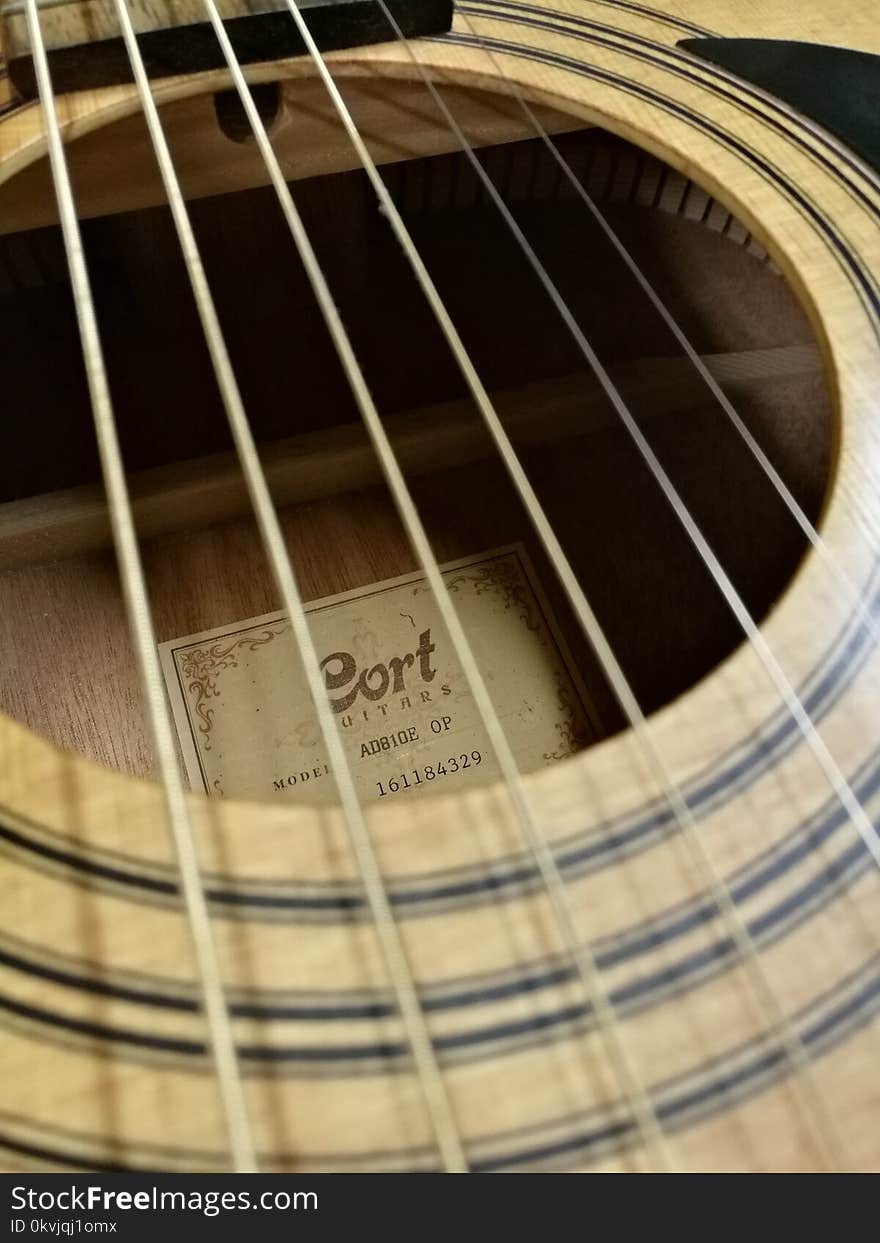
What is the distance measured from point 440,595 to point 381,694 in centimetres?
31

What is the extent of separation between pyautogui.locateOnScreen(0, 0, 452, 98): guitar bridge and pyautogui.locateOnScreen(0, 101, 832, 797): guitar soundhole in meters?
0.05

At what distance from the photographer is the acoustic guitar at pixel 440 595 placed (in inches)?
15.1

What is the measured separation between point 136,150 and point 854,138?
457 mm

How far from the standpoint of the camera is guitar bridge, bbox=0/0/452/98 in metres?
0.66

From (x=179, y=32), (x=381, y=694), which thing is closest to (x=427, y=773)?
(x=381, y=694)

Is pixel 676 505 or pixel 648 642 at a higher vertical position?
pixel 648 642

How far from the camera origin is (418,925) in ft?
1.34

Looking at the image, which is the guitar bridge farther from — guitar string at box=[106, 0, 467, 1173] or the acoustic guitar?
guitar string at box=[106, 0, 467, 1173]

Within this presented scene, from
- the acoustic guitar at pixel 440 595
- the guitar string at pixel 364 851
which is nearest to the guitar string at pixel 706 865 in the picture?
the acoustic guitar at pixel 440 595

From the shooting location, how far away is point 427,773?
2.45ft

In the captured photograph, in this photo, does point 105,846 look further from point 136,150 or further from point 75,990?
point 136,150

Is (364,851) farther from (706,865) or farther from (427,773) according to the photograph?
(427,773)

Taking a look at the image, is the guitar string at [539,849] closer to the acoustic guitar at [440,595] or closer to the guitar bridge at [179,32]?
the acoustic guitar at [440,595]
